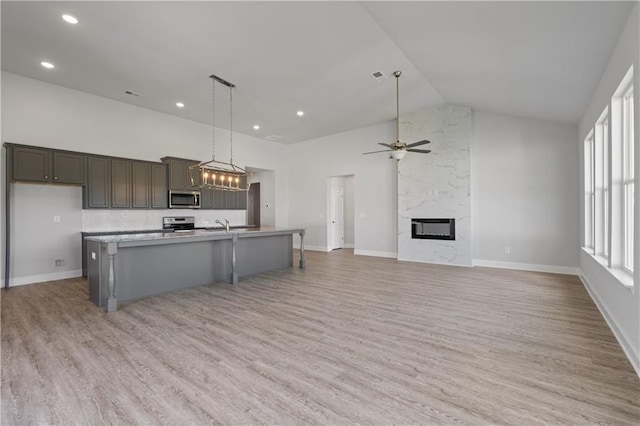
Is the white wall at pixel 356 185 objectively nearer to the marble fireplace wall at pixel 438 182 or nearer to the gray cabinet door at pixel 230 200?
the marble fireplace wall at pixel 438 182

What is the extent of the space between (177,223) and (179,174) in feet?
3.83

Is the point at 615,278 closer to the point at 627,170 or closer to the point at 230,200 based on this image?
the point at 627,170

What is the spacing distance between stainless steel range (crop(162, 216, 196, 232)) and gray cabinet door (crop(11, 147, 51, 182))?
2257 mm

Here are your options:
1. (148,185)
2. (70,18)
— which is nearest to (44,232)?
(148,185)

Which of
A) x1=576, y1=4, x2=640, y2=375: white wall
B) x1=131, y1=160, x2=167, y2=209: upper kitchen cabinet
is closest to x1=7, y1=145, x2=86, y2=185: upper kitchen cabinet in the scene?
x1=131, y1=160, x2=167, y2=209: upper kitchen cabinet

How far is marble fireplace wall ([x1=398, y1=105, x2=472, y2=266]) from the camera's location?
663 centimetres

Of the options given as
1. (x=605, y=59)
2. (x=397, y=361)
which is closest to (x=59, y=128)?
(x=397, y=361)

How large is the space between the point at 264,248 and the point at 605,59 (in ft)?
18.3

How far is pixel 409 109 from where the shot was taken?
7059 mm

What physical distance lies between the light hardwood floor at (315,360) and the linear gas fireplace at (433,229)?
2.52 m

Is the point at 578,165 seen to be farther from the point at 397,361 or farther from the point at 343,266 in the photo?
the point at 397,361

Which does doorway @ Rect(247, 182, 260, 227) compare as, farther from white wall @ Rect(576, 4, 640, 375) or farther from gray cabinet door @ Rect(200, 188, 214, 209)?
white wall @ Rect(576, 4, 640, 375)

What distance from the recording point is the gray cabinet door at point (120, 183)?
5.88m

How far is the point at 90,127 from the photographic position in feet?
19.0
